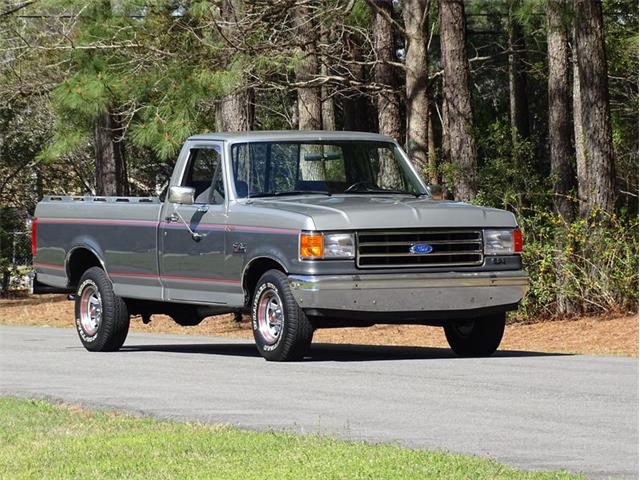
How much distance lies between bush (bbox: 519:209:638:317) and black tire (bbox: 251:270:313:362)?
8.23 m

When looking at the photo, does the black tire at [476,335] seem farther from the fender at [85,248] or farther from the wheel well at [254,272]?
the fender at [85,248]

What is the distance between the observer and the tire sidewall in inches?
550

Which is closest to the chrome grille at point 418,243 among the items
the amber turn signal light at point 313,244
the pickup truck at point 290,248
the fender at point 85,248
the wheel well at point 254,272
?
the pickup truck at point 290,248

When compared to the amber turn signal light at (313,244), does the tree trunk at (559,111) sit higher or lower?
higher

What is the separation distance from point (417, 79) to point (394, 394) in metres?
14.5

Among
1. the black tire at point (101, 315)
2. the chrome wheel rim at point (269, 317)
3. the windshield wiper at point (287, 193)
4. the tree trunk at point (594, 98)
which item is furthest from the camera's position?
the tree trunk at point (594, 98)

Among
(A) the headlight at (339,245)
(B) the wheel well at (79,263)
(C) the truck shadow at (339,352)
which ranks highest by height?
(A) the headlight at (339,245)

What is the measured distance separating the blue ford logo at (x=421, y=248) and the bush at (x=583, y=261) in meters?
7.83

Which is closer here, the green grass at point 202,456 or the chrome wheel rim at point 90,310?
the green grass at point 202,456

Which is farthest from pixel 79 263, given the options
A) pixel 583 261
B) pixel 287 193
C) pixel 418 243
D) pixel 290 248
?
pixel 583 261

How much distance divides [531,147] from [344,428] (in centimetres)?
1327

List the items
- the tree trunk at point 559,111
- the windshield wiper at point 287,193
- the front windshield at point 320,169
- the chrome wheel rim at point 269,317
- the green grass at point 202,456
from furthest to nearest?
the tree trunk at point 559,111 → the front windshield at point 320,169 → the windshield wiper at point 287,193 → the chrome wheel rim at point 269,317 → the green grass at point 202,456

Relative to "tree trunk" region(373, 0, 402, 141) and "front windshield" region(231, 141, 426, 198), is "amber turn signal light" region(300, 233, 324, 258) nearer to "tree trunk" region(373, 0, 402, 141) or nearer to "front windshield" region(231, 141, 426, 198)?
"front windshield" region(231, 141, 426, 198)

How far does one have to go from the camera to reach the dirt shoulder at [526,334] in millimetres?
19719
